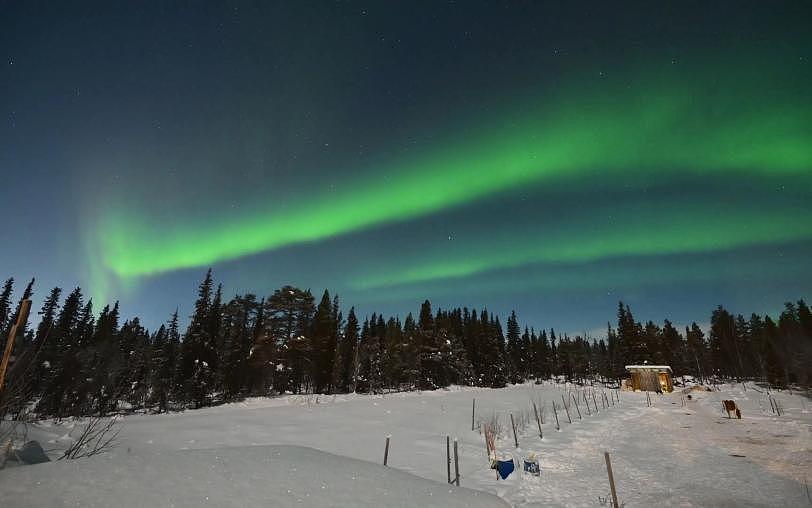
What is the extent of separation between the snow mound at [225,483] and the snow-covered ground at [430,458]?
4 centimetres

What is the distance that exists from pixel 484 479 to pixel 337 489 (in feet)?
27.8

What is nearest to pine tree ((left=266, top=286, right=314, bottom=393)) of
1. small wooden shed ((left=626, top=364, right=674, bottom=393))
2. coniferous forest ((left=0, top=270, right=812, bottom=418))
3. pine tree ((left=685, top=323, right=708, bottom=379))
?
coniferous forest ((left=0, top=270, right=812, bottom=418))

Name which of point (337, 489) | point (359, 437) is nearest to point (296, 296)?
point (359, 437)

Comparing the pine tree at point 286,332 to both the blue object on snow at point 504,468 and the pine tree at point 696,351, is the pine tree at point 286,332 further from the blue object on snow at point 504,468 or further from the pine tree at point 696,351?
the pine tree at point 696,351

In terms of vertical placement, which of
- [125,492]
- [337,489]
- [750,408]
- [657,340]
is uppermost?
[657,340]

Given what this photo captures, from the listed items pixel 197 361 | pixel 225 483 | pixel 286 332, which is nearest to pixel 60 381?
pixel 197 361

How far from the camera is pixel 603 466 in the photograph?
687 inches

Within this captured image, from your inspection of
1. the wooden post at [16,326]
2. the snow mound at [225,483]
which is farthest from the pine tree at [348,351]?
the wooden post at [16,326]

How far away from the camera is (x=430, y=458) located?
17922 millimetres

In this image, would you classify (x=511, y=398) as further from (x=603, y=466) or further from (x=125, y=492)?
(x=125, y=492)

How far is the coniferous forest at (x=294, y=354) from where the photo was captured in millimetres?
43250

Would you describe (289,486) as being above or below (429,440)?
above

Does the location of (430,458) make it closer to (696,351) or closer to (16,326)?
(16,326)

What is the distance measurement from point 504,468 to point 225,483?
446 inches
